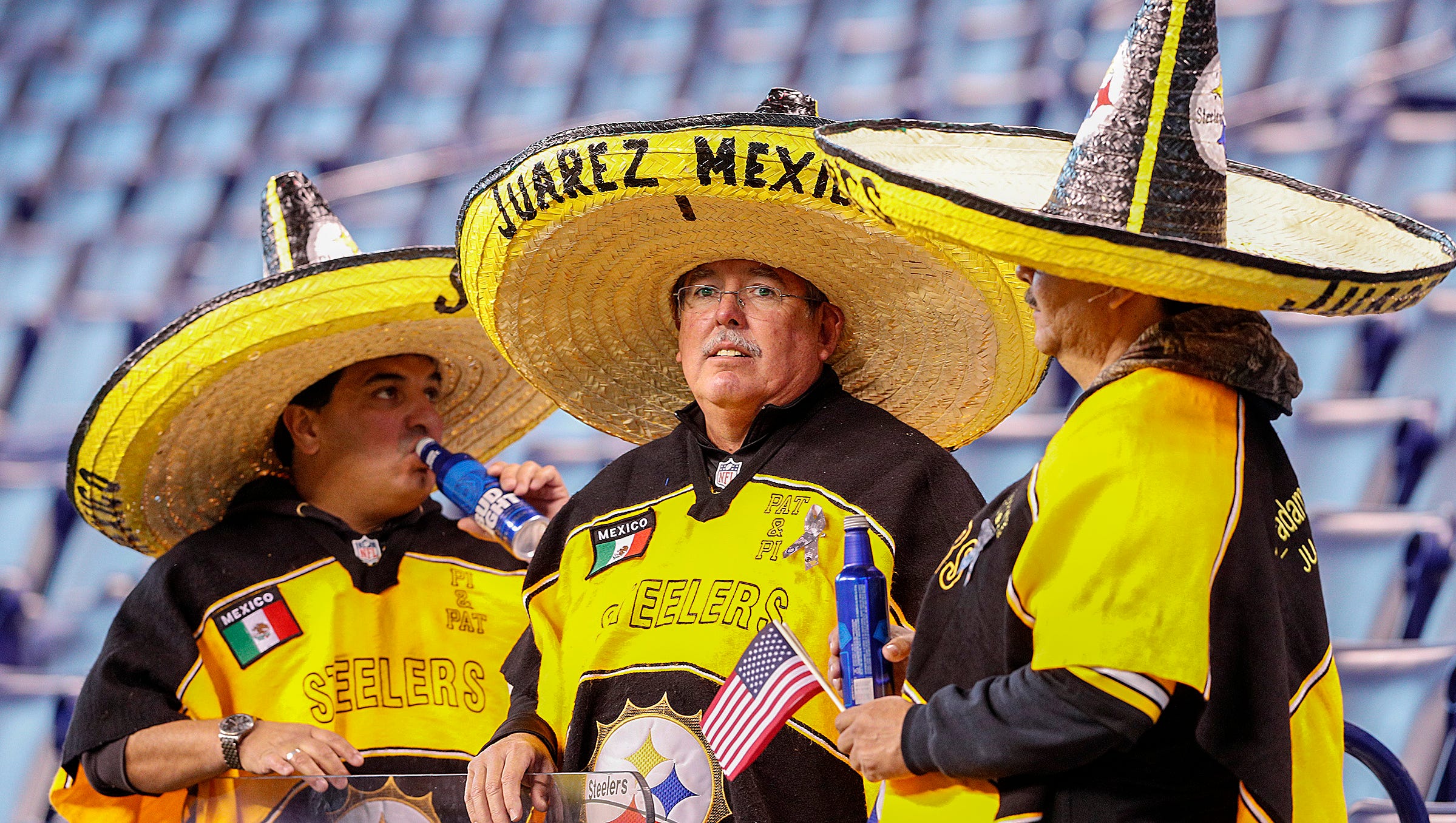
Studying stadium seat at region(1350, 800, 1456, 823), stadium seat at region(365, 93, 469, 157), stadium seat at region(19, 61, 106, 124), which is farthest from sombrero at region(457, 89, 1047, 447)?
stadium seat at region(19, 61, 106, 124)

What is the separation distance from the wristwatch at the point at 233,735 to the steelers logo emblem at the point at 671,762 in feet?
1.99

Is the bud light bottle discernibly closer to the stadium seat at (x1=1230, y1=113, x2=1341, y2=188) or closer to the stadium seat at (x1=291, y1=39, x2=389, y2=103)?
the stadium seat at (x1=1230, y1=113, x2=1341, y2=188)

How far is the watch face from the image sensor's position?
6.93 ft

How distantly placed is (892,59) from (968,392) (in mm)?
3808

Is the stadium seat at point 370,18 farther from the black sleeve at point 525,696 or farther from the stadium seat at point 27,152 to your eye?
the black sleeve at point 525,696

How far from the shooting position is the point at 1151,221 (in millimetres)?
1280

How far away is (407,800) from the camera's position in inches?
69.1

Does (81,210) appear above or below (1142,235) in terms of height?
above

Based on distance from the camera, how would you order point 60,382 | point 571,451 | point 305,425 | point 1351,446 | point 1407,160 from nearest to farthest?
point 305,425 → point 1351,446 → point 1407,160 → point 571,451 → point 60,382

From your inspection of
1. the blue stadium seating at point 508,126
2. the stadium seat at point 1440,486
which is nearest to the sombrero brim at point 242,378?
the blue stadium seating at point 508,126

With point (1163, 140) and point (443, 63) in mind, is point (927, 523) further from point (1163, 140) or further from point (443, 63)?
point (443, 63)

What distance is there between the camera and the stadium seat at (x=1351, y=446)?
3.49 metres

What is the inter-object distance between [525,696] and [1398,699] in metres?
1.86

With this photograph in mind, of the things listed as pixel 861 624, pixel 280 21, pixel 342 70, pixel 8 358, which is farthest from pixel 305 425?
pixel 280 21
